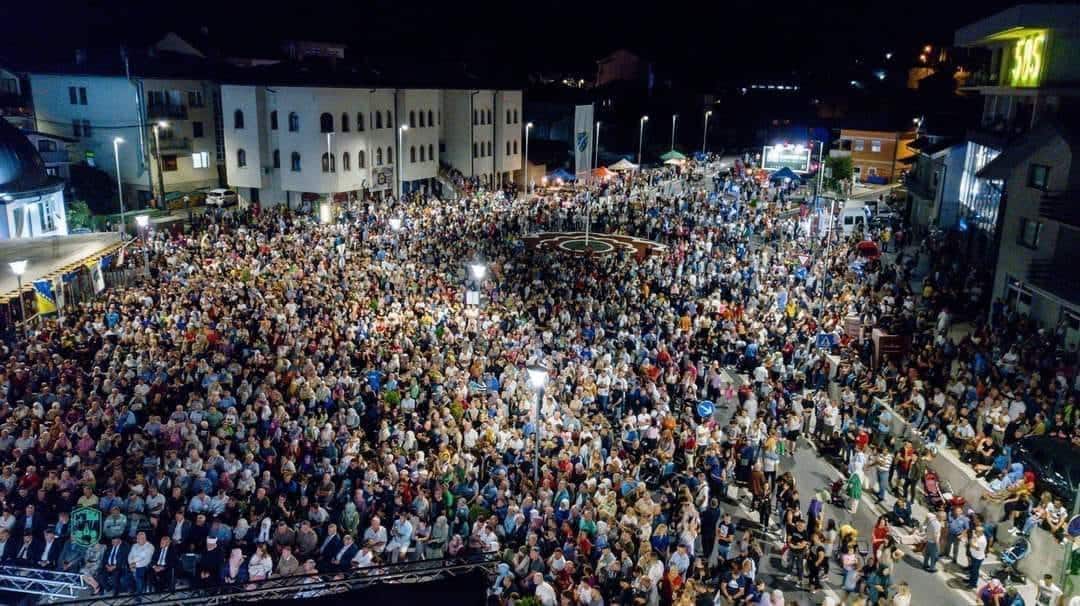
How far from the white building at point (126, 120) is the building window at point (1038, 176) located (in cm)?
4044

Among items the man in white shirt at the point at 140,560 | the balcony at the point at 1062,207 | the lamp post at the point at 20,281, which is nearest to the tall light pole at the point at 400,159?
the lamp post at the point at 20,281

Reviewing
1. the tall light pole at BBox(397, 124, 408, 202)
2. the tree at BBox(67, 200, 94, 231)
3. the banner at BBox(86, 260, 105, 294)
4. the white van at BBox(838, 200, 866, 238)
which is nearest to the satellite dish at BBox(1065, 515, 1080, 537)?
the banner at BBox(86, 260, 105, 294)

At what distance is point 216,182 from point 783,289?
38488 mm

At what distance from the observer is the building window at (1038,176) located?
2231cm

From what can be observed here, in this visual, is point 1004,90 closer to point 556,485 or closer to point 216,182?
point 556,485

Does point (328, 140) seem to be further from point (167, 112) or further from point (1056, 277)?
point (1056, 277)

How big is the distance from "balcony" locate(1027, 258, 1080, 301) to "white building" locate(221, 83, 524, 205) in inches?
1337

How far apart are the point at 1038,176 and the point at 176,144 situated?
141ft

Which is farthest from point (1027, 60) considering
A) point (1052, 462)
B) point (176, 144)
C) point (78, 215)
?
point (176, 144)

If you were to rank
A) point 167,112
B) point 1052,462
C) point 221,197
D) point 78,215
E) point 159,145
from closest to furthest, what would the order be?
point 1052,462 → point 78,215 → point 159,145 → point 167,112 → point 221,197

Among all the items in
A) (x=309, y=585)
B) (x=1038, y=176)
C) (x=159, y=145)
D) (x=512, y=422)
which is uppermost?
(x=1038, y=176)

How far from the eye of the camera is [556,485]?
12.9m

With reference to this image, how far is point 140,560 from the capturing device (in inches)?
428

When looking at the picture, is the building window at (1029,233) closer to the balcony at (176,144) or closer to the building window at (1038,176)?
the building window at (1038,176)
